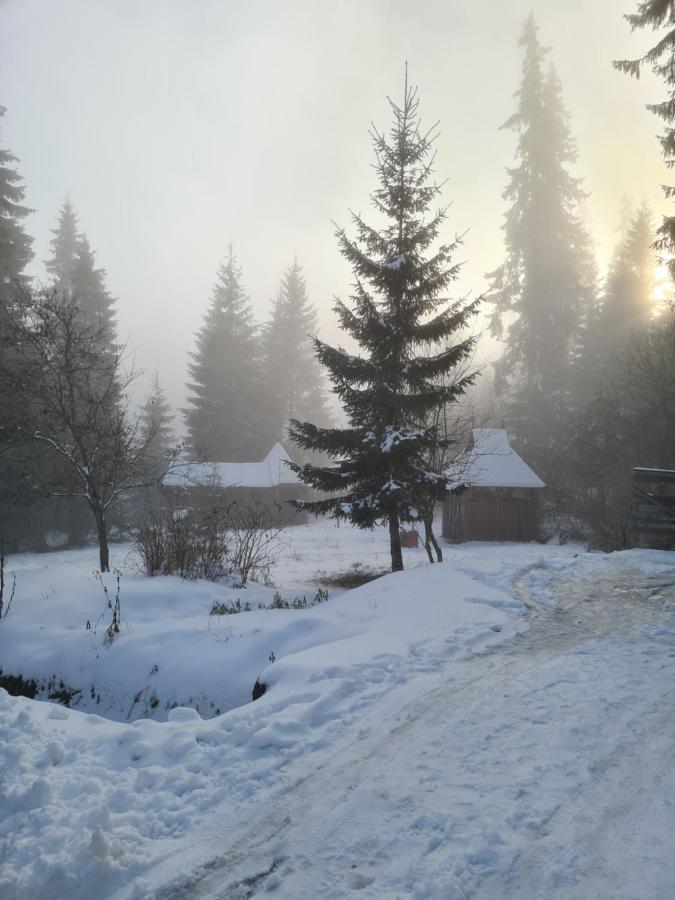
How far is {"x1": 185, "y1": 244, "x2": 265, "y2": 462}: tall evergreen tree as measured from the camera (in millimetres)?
40688

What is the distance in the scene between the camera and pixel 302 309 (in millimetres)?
47156

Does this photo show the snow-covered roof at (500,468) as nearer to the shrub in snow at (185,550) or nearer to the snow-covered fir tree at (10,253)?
the shrub in snow at (185,550)

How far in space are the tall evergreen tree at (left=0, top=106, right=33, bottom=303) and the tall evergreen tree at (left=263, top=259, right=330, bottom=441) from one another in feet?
70.5

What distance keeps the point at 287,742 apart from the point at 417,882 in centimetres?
160

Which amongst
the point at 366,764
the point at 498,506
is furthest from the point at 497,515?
the point at 366,764

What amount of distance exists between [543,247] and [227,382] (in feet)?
85.0

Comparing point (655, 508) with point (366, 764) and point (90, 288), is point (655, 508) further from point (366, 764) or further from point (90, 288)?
point (90, 288)

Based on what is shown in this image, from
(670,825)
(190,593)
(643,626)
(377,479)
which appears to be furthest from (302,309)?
(670,825)

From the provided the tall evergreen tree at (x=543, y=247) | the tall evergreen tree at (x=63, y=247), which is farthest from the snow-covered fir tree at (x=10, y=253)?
the tall evergreen tree at (x=543, y=247)

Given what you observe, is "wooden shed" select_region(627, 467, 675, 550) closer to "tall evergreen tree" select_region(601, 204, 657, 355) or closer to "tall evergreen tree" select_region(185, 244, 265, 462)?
"tall evergreen tree" select_region(601, 204, 657, 355)

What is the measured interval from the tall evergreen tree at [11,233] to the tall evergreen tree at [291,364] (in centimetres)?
2150

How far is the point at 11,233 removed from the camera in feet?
78.7

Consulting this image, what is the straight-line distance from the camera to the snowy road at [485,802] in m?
2.32

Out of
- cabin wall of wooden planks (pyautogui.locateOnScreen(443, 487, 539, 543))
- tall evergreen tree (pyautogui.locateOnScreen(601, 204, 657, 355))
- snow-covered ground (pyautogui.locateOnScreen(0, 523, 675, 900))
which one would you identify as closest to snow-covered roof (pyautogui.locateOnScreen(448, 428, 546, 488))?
cabin wall of wooden planks (pyautogui.locateOnScreen(443, 487, 539, 543))
